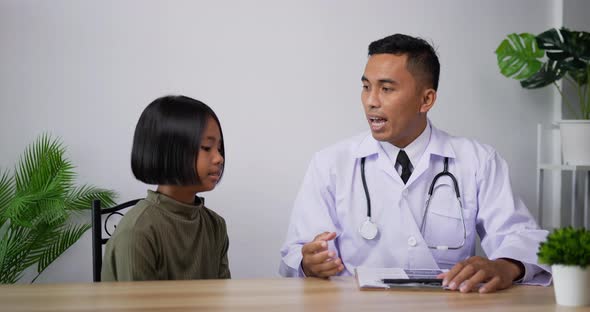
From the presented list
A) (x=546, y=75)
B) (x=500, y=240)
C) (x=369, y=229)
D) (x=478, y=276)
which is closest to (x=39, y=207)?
(x=369, y=229)

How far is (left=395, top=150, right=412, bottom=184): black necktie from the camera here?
234 cm

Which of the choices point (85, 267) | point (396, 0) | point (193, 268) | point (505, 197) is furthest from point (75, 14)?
point (505, 197)

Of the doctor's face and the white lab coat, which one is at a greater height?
the doctor's face

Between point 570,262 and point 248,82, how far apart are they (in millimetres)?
2265

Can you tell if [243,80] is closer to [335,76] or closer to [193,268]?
[335,76]

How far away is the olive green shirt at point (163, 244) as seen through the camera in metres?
1.76

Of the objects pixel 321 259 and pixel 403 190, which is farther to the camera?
pixel 403 190

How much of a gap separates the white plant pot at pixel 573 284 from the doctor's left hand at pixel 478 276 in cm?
A: 19

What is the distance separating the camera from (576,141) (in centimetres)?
360

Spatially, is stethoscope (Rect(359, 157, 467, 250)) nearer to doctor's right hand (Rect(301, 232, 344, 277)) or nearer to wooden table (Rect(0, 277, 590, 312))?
doctor's right hand (Rect(301, 232, 344, 277))

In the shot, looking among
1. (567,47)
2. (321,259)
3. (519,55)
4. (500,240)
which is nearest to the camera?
(321,259)

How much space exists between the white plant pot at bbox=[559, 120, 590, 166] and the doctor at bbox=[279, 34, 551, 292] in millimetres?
1416

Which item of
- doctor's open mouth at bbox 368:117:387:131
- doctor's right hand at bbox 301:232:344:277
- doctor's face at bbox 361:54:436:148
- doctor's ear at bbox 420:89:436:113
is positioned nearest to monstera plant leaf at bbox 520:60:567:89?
doctor's ear at bbox 420:89:436:113

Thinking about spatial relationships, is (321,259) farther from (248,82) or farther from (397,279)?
(248,82)
